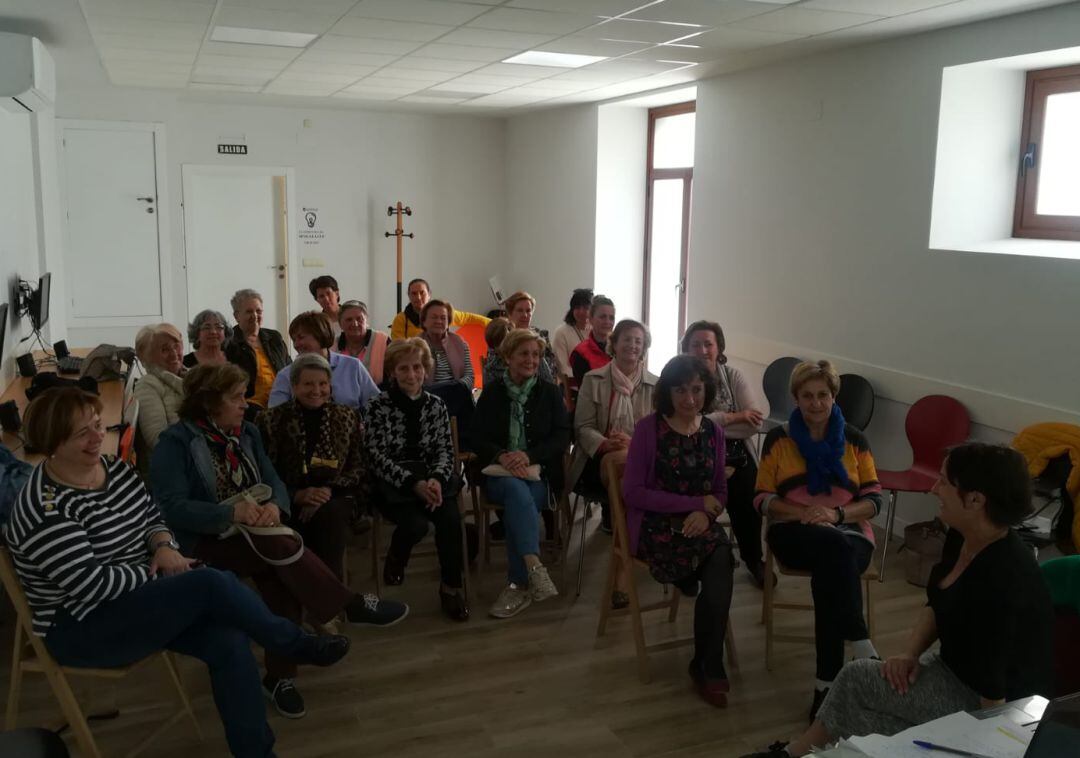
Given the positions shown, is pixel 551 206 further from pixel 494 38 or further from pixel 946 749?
pixel 946 749

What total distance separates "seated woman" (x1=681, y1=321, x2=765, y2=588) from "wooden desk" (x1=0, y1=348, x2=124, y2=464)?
2.75 m

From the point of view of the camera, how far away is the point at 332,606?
3.42m

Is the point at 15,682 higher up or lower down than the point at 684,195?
lower down

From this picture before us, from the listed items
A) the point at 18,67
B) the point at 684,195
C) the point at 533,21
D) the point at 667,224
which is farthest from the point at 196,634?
the point at 667,224

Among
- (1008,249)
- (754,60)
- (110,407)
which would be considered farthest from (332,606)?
(754,60)

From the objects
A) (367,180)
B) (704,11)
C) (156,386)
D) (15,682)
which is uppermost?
(704,11)

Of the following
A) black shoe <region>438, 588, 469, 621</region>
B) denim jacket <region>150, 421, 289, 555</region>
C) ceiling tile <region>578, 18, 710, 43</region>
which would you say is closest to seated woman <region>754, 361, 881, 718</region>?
black shoe <region>438, 588, 469, 621</region>

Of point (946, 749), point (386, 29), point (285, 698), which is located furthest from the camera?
point (386, 29)

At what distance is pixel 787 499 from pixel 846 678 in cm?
117

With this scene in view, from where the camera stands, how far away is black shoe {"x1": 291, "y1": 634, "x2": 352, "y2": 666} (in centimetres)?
312

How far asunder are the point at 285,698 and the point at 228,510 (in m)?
0.71

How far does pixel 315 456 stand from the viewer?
13.1ft

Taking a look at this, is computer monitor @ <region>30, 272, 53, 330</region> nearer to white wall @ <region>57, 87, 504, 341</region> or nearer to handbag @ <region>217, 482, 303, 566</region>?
white wall @ <region>57, 87, 504, 341</region>

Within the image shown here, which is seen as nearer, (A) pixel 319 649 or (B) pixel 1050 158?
(A) pixel 319 649
